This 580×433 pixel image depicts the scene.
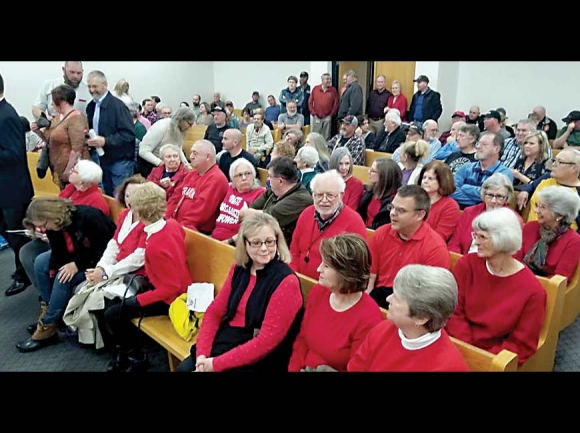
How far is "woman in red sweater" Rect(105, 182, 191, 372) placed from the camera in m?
2.65

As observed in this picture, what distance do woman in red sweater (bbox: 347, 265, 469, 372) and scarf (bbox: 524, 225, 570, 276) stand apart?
1245 mm

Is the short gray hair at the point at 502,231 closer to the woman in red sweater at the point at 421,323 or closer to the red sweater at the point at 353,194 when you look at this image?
the woman in red sweater at the point at 421,323

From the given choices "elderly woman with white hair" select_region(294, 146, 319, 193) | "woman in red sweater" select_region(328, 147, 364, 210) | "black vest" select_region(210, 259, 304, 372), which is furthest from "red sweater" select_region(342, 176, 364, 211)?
"black vest" select_region(210, 259, 304, 372)

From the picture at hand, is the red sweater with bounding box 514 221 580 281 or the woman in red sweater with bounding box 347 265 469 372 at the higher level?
the woman in red sweater with bounding box 347 265 469 372

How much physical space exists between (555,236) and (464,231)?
520 millimetres

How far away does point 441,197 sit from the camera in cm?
308

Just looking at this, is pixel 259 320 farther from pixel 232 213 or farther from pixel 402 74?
pixel 402 74

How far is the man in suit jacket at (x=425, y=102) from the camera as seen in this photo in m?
7.32

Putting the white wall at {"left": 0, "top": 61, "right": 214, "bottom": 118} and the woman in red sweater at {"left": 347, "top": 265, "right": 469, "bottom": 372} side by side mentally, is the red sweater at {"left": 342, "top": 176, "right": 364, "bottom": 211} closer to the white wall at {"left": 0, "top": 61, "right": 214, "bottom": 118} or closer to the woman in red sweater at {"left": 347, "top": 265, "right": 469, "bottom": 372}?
the woman in red sweater at {"left": 347, "top": 265, "right": 469, "bottom": 372}

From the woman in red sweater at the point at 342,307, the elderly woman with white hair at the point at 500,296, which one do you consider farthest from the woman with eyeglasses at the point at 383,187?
the woman in red sweater at the point at 342,307

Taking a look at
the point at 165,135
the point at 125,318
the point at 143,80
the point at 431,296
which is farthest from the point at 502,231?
the point at 143,80

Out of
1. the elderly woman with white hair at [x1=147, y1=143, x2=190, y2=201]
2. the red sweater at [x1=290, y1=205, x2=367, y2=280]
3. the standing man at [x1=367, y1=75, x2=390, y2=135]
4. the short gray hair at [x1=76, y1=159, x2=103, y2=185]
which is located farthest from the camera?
the standing man at [x1=367, y1=75, x2=390, y2=135]
